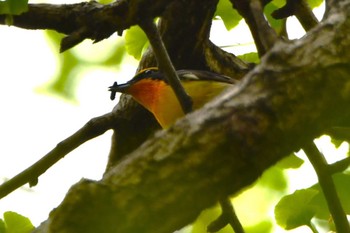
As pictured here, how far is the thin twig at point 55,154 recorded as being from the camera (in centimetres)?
297

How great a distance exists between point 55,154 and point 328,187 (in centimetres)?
122

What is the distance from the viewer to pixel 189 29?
3.62 metres

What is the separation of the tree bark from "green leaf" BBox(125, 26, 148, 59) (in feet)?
6.77

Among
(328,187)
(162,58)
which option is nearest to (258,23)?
(162,58)

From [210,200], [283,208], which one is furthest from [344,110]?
[283,208]

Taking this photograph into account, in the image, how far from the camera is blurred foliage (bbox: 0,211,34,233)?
263 centimetres

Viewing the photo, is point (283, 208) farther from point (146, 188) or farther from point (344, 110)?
point (146, 188)

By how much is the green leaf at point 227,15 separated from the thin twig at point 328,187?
1179 mm

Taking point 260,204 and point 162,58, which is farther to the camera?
point 260,204

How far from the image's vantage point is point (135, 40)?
3.89m

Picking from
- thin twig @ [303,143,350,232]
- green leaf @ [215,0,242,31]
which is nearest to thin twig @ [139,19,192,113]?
thin twig @ [303,143,350,232]

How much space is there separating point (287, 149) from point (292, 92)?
0.47ft

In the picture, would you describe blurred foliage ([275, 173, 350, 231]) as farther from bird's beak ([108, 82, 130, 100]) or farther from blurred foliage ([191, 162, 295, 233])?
bird's beak ([108, 82, 130, 100])

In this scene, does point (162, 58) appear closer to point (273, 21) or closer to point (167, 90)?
point (273, 21)
